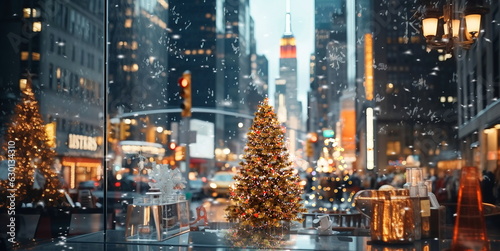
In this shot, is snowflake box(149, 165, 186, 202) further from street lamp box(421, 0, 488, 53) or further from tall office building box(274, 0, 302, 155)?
tall office building box(274, 0, 302, 155)

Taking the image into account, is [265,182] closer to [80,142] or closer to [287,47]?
[80,142]

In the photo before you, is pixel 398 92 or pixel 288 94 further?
pixel 288 94

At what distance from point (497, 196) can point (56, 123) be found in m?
8.22

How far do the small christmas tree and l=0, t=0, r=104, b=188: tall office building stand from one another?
2922 millimetres

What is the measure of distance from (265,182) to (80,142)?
17.1ft

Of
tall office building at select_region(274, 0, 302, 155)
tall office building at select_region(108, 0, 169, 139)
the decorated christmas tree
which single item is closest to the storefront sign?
the decorated christmas tree

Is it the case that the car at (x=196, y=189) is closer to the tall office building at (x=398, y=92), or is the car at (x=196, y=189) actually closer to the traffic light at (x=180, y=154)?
the tall office building at (x=398, y=92)

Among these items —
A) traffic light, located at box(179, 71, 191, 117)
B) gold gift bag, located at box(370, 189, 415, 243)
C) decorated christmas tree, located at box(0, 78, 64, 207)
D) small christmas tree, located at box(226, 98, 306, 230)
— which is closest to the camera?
gold gift bag, located at box(370, 189, 415, 243)

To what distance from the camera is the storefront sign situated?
39.4ft

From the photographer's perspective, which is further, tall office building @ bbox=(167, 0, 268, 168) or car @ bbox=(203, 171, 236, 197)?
tall office building @ bbox=(167, 0, 268, 168)

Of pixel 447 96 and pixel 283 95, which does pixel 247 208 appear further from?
pixel 283 95

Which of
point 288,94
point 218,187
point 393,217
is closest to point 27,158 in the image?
point 393,217

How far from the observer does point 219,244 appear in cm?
632

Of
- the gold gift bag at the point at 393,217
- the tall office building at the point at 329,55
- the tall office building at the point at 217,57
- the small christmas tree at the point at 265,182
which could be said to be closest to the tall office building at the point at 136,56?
the tall office building at the point at 217,57
